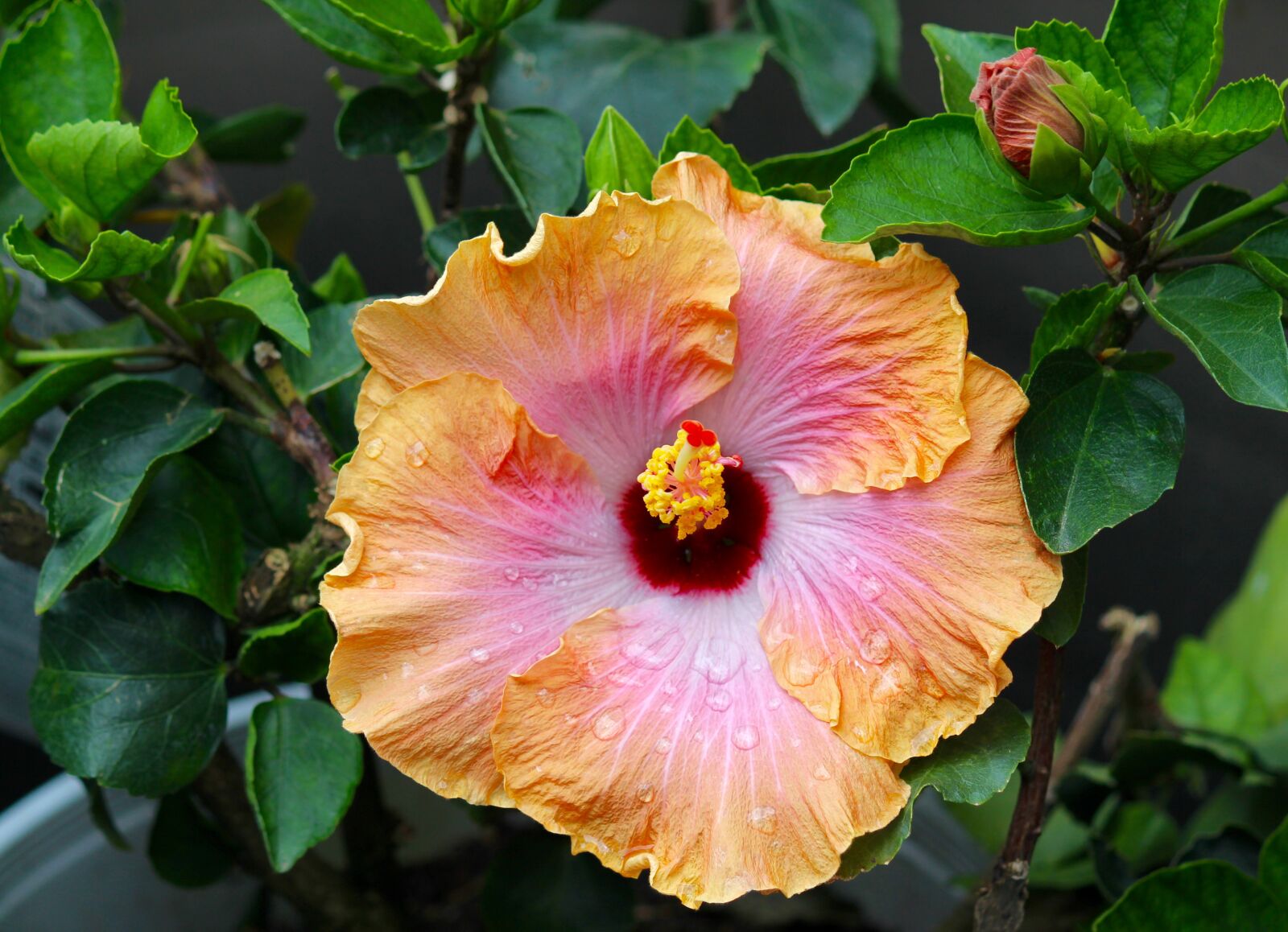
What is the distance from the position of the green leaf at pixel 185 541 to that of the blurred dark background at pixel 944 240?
1090 mm

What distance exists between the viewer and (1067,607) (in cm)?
66

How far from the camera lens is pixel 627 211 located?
0.63 m

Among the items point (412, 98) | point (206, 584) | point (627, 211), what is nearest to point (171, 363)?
point (206, 584)

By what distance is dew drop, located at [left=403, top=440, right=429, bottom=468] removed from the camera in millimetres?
638

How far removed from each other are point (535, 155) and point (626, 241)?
0.26 meters

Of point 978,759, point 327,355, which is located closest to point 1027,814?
point 978,759

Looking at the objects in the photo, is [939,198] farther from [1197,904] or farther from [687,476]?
[1197,904]

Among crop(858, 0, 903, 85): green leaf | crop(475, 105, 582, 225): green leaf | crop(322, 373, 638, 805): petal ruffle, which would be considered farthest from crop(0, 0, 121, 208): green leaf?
crop(858, 0, 903, 85): green leaf

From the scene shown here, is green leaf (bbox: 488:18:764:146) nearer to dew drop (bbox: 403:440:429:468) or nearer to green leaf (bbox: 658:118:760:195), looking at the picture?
green leaf (bbox: 658:118:760:195)

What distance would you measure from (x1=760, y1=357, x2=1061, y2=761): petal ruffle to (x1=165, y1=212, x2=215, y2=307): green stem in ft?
1.68

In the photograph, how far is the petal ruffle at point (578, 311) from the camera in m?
0.63

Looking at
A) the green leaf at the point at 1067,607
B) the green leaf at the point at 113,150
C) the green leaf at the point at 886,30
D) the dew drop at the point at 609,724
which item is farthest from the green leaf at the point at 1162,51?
the green leaf at the point at 886,30

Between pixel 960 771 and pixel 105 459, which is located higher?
pixel 105 459

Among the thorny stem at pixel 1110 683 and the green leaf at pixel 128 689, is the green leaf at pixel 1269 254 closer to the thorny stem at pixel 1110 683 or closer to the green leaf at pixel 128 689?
the thorny stem at pixel 1110 683
